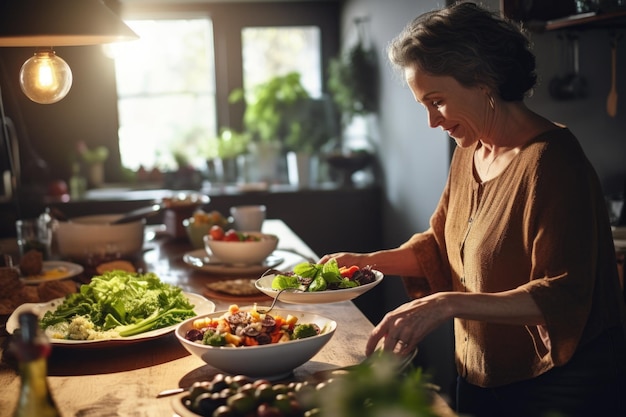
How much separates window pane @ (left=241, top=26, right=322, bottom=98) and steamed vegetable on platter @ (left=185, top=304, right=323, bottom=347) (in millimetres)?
4602

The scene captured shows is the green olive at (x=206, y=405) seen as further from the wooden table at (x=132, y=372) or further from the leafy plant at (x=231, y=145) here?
the leafy plant at (x=231, y=145)

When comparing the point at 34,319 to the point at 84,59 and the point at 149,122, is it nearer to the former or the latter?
the point at 84,59

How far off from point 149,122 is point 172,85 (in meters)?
0.34

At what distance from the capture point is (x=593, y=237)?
1.62m

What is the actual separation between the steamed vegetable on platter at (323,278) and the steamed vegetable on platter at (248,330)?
19 centimetres

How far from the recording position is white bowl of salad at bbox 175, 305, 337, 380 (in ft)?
4.47

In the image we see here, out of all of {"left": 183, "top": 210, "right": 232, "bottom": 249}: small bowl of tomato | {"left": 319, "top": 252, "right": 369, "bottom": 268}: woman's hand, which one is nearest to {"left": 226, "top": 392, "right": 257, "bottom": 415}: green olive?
{"left": 319, "top": 252, "right": 369, "bottom": 268}: woman's hand

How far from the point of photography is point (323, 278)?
1.72 meters

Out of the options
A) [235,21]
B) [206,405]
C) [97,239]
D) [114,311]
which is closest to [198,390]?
[206,405]

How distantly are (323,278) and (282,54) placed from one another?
15.0 ft

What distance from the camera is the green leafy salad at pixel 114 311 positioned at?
1674 millimetres

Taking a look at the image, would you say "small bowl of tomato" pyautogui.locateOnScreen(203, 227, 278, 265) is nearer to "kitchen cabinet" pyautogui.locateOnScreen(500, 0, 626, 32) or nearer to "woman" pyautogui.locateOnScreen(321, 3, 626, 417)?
"woman" pyautogui.locateOnScreen(321, 3, 626, 417)

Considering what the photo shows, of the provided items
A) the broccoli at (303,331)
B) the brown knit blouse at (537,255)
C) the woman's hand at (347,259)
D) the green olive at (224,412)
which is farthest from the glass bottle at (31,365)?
the woman's hand at (347,259)

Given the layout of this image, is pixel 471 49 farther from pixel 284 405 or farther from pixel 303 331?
pixel 284 405
